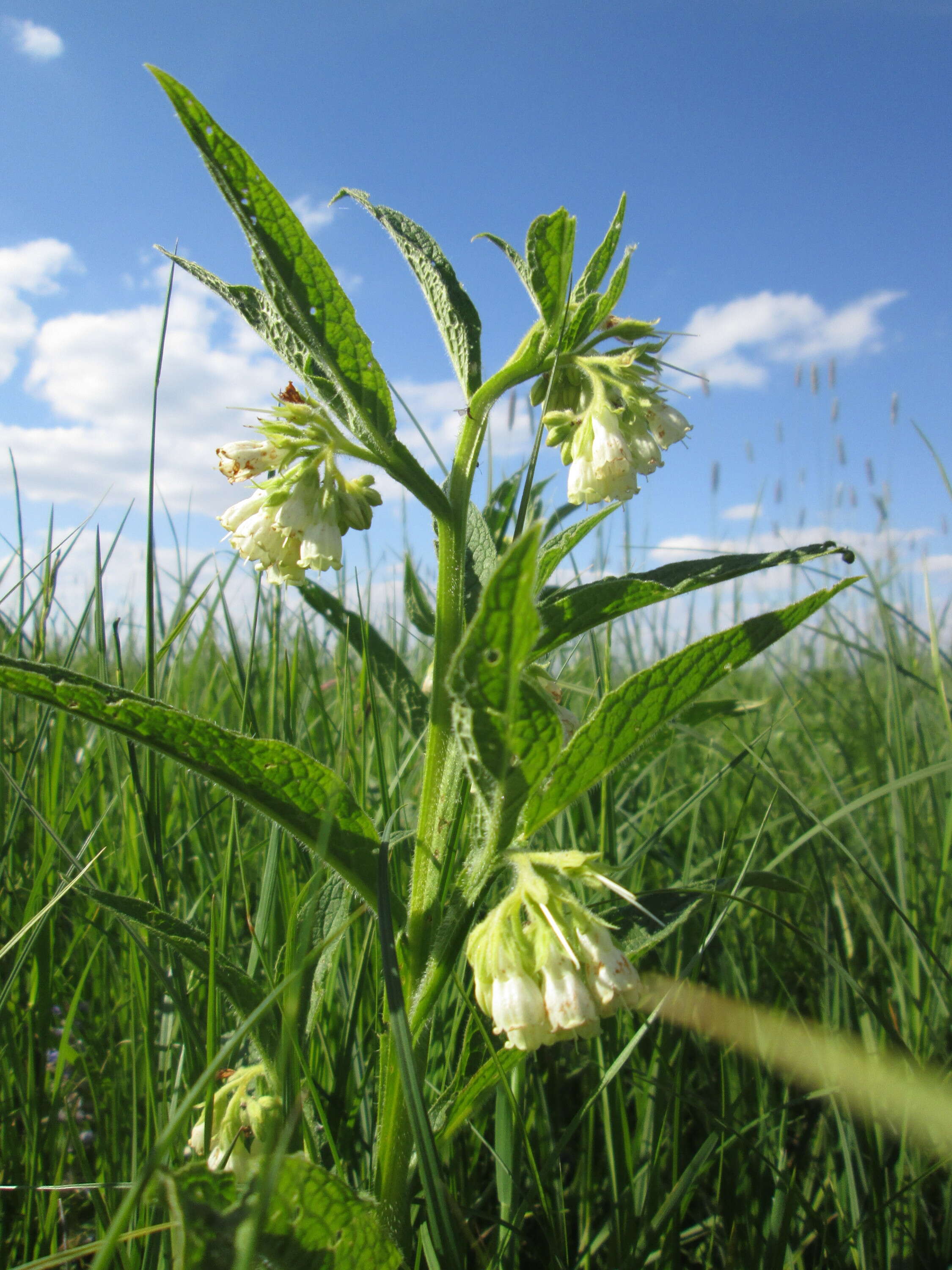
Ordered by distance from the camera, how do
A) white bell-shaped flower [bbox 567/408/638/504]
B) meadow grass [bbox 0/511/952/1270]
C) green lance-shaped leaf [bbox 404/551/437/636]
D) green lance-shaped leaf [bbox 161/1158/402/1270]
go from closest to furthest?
green lance-shaped leaf [bbox 161/1158/402/1270] < meadow grass [bbox 0/511/952/1270] < white bell-shaped flower [bbox 567/408/638/504] < green lance-shaped leaf [bbox 404/551/437/636]

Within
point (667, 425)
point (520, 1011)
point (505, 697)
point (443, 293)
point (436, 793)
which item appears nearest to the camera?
point (505, 697)

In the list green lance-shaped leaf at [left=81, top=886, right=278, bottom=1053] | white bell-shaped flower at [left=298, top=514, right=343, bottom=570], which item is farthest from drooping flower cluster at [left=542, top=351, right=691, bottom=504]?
green lance-shaped leaf at [left=81, top=886, right=278, bottom=1053]

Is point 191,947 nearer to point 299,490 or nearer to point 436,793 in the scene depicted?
point 436,793

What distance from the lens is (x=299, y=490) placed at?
159 cm

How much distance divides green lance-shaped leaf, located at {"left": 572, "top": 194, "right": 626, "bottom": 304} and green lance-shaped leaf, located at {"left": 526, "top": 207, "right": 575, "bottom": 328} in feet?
0.58

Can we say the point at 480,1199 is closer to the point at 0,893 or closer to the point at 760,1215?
the point at 760,1215

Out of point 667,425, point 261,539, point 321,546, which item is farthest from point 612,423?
point 261,539

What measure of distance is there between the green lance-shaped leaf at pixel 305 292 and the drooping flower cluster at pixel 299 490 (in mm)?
132

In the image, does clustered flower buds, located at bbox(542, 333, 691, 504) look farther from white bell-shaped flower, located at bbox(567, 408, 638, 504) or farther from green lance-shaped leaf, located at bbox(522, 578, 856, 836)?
green lance-shaped leaf, located at bbox(522, 578, 856, 836)

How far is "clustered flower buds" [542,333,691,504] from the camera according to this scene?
5.39 feet

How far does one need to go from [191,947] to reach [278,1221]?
0.43 meters

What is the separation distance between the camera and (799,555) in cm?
142

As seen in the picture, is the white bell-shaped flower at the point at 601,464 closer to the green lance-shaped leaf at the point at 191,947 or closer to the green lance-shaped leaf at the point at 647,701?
the green lance-shaped leaf at the point at 647,701

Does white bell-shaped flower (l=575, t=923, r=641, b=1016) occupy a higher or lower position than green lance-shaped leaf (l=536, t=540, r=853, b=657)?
lower
